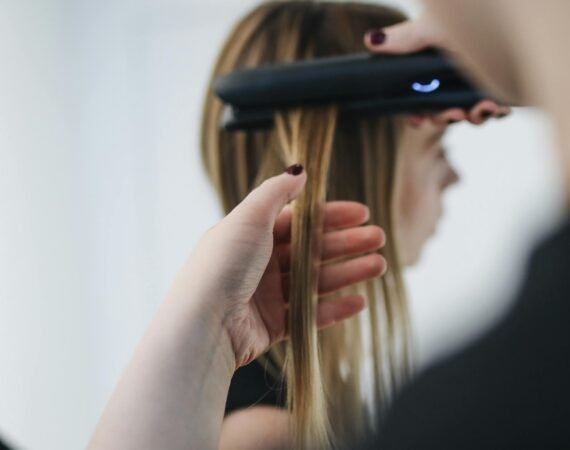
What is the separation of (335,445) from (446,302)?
0.71 ft

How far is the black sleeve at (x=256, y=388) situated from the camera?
0.52 meters

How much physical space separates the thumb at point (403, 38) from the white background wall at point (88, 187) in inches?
8.0

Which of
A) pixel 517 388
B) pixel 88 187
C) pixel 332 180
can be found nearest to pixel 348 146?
pixel 332 180

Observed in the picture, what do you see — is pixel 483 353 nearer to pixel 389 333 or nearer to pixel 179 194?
pixel 389 333

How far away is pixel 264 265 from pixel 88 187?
55cm

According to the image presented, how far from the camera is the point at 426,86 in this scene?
1.86 ft

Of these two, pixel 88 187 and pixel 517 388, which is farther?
pixel 88 187

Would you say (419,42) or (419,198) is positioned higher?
(419,42)

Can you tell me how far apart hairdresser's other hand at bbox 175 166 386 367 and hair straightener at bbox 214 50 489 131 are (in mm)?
90

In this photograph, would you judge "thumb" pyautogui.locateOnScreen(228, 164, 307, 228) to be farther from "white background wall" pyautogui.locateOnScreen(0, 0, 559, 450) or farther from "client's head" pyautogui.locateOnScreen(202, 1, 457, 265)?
"white background wall" pyautogui.locateOnScreen(0, 0, 559, 450)

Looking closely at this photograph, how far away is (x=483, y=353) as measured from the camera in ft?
1.20

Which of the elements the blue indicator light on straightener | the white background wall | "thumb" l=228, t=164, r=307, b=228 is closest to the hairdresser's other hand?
"thumb" l=228, t=164, r=307, b=228

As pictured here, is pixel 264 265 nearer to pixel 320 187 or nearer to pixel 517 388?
pixel 320 187

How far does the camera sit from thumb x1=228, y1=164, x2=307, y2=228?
494 mm
